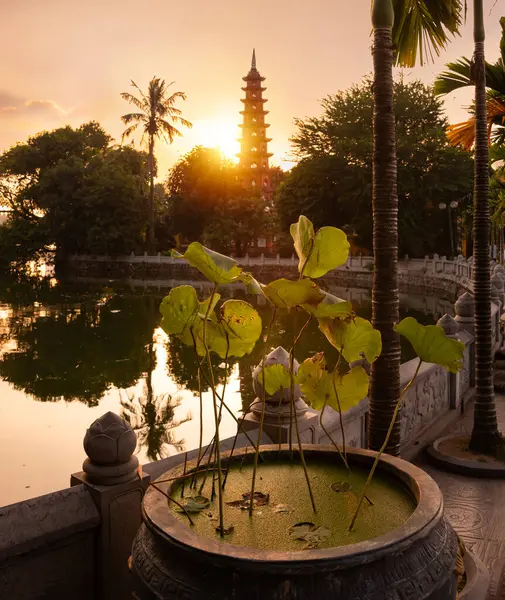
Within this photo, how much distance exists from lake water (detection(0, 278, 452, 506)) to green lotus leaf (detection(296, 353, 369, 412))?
6863 millimetres

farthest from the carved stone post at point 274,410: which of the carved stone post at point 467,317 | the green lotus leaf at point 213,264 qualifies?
the carved stone post at point 467,317

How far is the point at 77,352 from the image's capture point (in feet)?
59.0

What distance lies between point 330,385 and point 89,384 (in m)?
12.6

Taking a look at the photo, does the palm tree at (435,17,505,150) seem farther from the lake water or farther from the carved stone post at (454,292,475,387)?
the lake water

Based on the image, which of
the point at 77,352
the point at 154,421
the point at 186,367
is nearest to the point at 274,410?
the point at 154,421

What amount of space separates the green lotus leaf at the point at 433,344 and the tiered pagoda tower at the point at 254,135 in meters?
68.0

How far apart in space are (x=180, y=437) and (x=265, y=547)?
9.24 meters

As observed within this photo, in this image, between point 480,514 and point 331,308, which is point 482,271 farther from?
point 331,308

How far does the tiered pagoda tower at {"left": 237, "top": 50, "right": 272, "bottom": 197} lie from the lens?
7181 centimetres

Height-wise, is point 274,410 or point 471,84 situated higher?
point 471,84

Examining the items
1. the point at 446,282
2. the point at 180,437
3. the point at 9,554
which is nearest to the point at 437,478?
the point at 9,554

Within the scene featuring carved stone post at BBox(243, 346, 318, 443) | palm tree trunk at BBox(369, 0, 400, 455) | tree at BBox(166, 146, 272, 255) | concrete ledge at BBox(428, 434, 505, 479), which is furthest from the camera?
tree at BBox(166, 146, 272, 255)

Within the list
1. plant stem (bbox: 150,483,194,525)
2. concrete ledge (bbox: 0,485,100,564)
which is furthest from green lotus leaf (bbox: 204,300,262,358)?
concrete ledge (bbox: 0,485,100,564)

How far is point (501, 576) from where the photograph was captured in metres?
4.07
